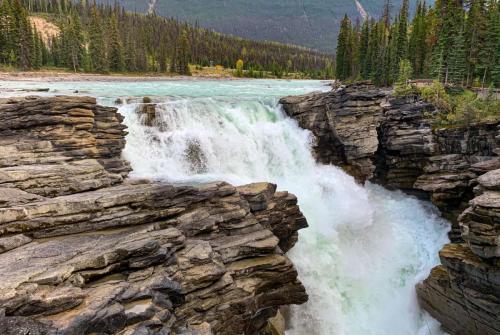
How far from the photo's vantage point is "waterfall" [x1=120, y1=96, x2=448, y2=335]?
1994 centimetres

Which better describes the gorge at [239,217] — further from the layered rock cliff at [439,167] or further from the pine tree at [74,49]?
the pine tree at [74,49]

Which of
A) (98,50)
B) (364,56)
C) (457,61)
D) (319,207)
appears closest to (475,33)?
(457,61)

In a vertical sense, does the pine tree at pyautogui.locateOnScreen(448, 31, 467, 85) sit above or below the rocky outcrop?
above

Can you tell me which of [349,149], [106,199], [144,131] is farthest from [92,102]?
[349,149]

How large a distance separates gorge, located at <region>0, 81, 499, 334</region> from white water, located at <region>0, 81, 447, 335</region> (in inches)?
4.6

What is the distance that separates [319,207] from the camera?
26.4 metres

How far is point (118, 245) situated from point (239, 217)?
6.34 metres

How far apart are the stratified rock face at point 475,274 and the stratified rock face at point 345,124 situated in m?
13.4

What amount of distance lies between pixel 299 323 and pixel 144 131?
17.4 m

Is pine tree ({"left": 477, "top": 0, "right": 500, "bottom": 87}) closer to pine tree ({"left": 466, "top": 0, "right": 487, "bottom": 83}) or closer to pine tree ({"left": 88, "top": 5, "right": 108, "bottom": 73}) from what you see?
pine tree ({"left": 466, "top": 0, "right": 487, "bottom": 83})

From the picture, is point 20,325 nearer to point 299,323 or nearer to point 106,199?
point 106,199

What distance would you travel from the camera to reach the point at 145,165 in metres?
25.2

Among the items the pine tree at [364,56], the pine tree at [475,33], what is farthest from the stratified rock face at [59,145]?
the pine tree at [364,56]

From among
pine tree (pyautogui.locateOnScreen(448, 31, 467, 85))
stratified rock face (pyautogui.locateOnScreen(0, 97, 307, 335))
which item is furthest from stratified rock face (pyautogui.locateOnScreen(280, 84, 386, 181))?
pine tree (pyautogui.locateOnScreen(448, 31, 467, 85))
